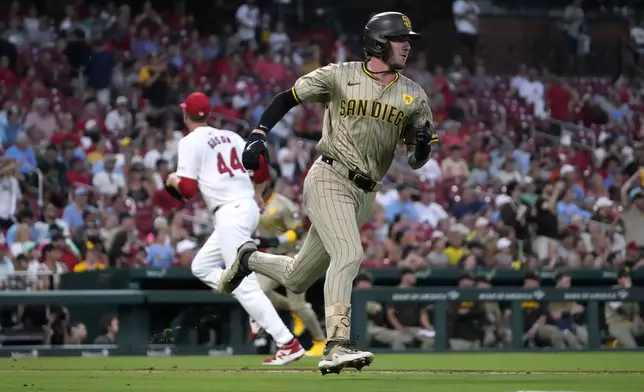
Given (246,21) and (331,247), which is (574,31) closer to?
(246,21)

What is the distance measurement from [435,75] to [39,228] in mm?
9695

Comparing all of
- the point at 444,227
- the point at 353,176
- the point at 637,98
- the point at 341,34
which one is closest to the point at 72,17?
the point at 341,34

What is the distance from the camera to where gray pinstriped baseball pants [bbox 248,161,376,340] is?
815 cm

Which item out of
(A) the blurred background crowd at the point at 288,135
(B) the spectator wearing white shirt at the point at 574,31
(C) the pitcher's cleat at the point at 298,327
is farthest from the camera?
(B) the spectator wearing white shirt at the point at 574,31

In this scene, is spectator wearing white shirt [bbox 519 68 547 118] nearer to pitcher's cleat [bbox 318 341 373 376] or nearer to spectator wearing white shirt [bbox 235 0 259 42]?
spectator wearing white shirt [bbox 235 0 259 42]

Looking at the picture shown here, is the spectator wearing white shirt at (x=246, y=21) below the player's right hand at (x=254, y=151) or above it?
above

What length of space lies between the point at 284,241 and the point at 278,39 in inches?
460

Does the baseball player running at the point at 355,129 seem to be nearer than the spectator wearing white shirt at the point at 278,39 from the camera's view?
Yes

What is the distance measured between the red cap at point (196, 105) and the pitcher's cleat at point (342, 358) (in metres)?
4.08

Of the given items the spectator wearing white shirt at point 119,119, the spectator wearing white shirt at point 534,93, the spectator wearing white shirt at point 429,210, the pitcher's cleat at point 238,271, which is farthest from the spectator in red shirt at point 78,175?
the spectator wearing white shirt at point 534,93

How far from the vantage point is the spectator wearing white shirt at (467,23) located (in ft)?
85.1

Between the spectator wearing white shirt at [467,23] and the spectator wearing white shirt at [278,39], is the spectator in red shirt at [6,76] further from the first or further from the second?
the spectator wearing white shirt at [467,23]

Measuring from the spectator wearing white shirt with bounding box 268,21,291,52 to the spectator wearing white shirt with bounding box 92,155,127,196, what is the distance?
6227 mm

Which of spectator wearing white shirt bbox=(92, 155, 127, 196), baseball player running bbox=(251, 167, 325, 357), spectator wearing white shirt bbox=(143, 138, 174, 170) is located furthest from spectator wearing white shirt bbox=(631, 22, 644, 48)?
baseball player running bbox=(251, 167, 325, 357)
